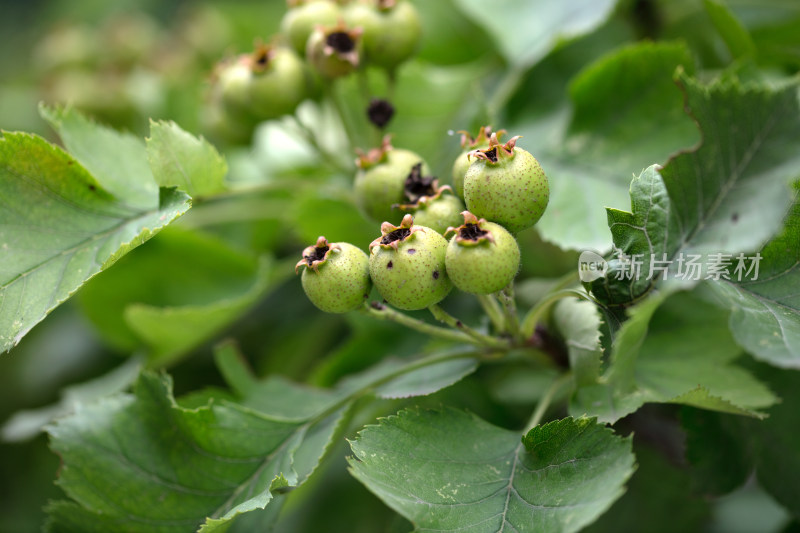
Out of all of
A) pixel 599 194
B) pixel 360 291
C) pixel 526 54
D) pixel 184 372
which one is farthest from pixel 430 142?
pixel 184 372

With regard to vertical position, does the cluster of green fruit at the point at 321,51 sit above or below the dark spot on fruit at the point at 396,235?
above

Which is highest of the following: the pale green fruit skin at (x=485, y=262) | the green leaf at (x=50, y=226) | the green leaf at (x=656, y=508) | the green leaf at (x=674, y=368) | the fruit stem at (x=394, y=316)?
the green leaf at (x=50, y=226)

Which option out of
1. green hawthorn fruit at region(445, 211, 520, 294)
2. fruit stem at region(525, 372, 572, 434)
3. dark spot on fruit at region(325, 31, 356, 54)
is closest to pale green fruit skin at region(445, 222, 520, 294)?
green hawthorn fruit at region(445, 211, 520, 294)

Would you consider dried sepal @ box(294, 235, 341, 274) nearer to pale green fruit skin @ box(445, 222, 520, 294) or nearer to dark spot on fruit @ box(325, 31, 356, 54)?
pale green fruit skin @ box(445, 222, 520, 294)

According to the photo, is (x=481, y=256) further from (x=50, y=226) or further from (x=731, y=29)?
(x=731, y=29)

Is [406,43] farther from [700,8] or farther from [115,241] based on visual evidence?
[700,8]

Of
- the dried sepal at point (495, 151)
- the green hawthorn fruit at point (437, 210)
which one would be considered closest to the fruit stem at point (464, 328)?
the green hawthorn fruit at point (437, 210)

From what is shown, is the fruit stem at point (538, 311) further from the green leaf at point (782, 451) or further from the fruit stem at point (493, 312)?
the green leaf at point (782, 451)
